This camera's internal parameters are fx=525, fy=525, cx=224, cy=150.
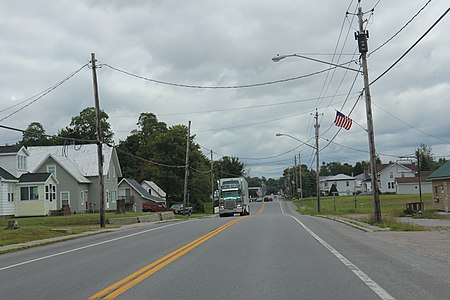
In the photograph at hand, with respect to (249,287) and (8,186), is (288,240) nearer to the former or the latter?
(249,287)

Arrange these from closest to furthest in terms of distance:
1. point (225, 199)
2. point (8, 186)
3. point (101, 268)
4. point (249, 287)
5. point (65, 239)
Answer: point (249, 287) < point (101, 268) < point (65, 239) < point (8, 186) < point (225, 199)

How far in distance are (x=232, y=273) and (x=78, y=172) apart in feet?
166

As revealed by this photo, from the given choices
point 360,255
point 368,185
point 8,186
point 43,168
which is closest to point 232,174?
point 368,185

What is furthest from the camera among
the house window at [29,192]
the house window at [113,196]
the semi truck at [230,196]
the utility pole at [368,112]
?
the house window at [113,196]

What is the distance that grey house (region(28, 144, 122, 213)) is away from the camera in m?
56.1

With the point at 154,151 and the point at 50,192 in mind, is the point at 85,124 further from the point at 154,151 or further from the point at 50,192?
the point at 50,192

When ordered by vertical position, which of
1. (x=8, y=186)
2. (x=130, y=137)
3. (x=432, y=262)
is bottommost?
(x=432, y=262)

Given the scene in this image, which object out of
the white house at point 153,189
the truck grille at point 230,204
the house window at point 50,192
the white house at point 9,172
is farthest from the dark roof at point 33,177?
the white house at point 153,189

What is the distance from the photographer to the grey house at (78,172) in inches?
2210

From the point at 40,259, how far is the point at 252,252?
622 cm

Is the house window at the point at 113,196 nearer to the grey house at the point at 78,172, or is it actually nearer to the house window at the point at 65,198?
the grey house at the point at 78,172

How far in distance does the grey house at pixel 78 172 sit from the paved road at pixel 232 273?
132 feet

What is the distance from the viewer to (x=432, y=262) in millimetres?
12352

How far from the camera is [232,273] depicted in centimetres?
1090
